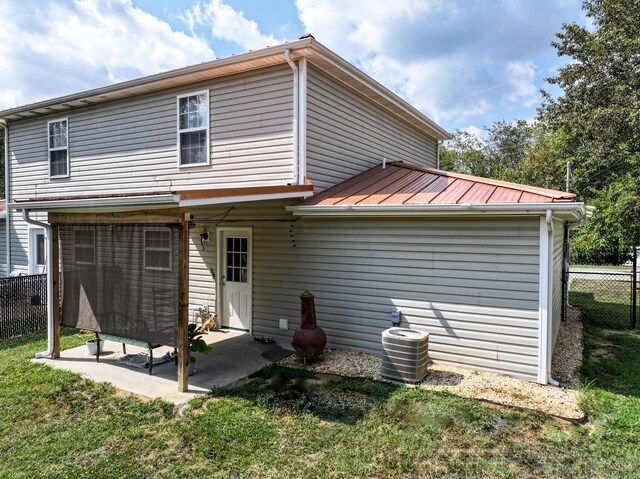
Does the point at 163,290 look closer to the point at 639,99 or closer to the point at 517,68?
the point at 639,99

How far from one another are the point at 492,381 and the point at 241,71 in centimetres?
661

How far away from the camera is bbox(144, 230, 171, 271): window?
16.5 feet

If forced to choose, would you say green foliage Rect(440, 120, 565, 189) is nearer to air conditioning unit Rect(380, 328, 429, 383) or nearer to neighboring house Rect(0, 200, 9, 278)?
neighboring house Rect(0, 200, 9, 278)

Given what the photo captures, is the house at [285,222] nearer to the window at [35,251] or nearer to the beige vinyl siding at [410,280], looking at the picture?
the beige vinyl siding at [410,280]

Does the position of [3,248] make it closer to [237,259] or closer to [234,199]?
[237,259]

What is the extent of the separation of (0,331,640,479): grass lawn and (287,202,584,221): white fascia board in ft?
7.65

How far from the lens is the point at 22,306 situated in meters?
7.78

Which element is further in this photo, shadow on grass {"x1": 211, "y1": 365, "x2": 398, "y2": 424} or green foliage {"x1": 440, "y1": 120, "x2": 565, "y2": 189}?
green foliage {"x1": 440, "y1": 120, "x2": 565, "y2": 189}

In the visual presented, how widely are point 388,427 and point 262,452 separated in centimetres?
131

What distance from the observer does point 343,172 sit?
25.9 ft

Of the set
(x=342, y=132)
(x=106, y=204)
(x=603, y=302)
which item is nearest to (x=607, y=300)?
(x=603, y=302)

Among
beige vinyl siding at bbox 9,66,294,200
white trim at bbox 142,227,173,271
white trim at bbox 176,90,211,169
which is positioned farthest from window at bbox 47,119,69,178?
white trim at bbox 142,227,173,271

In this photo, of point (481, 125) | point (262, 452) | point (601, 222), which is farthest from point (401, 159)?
point (481, 125)

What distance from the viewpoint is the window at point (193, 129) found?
25.6ft
